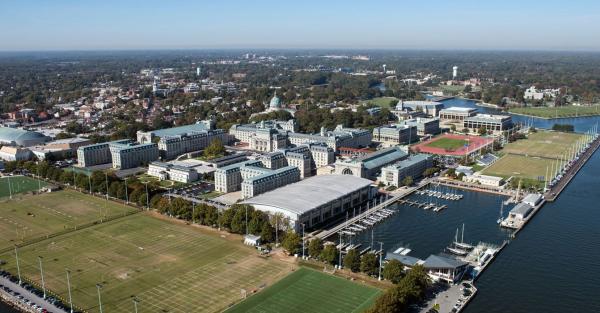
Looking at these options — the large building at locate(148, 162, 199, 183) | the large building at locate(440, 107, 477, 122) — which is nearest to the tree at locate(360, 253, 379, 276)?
the large building at locate(148, 162, 199, 183)

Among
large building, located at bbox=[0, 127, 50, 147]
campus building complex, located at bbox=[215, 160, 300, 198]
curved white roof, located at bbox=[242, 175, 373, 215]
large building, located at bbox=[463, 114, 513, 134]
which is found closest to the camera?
curved white roof, located at bbox=[242, 175, 373, 215]

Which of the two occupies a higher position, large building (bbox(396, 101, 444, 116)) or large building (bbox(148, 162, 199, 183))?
large building (bbox(396, 101, 444, 116))

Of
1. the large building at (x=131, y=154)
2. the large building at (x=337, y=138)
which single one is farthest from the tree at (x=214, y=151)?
the large building at (x=337, y=138)

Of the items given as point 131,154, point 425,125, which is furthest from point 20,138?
point 425,125

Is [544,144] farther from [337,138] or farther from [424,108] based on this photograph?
[337,138]

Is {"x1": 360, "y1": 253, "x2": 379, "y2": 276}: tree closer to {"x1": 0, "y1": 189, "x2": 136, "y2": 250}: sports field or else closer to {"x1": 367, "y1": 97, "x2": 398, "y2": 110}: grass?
{"x1": 0, "y1": 189, "x2": 136, "y2": 250}: sports field

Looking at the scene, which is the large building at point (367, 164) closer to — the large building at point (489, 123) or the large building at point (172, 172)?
the large building at point (172, 172)

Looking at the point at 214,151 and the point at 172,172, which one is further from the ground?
the point at 214,151
